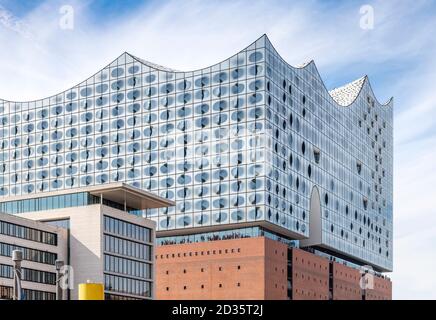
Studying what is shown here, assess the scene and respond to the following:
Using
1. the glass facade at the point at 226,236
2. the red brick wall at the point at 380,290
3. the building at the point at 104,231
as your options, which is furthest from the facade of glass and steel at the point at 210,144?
the building at the point at 104,231

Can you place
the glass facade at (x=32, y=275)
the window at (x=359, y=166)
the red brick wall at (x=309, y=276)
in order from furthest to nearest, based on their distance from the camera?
the window at (x=359, y=166)
the red brick wall at (x=309, y=276)
the glass facade at (x=32, y=275)

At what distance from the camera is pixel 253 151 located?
10231 centimetres

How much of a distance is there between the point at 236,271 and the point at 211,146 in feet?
56.3

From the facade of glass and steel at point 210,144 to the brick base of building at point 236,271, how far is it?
2.98 meters

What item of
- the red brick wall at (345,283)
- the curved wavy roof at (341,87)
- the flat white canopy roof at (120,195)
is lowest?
the red brick wall at (345,283)

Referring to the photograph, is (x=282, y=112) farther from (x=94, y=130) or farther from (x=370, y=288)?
(x=370, y=288)

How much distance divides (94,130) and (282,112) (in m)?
27.7

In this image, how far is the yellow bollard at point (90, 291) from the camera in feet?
30.1

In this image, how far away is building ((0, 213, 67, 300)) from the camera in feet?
253

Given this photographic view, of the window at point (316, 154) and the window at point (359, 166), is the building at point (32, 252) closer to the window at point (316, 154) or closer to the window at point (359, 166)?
the window at point (316, 154)

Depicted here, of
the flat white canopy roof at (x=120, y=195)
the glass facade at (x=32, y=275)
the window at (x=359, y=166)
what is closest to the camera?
the glass facade at (x=32, y=275)

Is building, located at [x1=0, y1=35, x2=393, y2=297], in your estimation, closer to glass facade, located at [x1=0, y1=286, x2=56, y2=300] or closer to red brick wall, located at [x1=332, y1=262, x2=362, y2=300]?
red brick wall, located at [x1=332, y1=262, x2=362, y2=300]

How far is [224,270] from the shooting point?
99.9 meters
